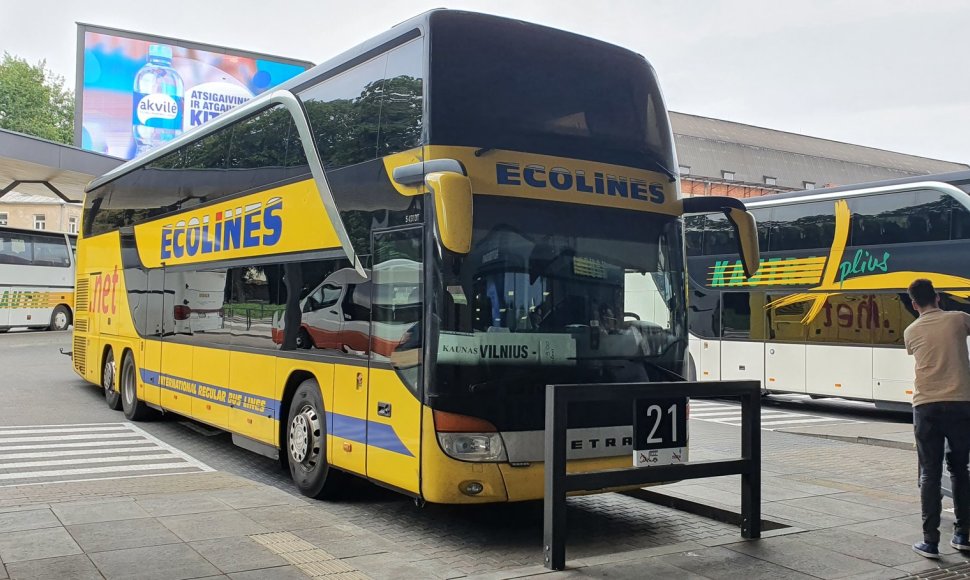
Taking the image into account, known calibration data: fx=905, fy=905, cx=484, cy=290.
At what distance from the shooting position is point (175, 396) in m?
12.4

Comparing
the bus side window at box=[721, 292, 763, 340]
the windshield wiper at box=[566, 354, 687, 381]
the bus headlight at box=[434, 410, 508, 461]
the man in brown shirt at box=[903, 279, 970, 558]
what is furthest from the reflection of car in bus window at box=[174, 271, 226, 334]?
the bus side window at box=[721, 292, 763, 340]

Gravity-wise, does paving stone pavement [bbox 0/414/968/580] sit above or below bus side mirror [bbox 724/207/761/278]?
below

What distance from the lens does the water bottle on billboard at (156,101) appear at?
117 ft

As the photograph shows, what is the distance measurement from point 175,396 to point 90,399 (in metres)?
5.97

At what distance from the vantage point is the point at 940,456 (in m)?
6.56

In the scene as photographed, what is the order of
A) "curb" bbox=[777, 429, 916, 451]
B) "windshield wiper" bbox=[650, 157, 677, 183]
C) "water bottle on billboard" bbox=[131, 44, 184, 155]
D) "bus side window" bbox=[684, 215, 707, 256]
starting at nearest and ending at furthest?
"windshield wiper" bbox=[650, 157, 677, 183]
"curb" bbox=[777, 429, 916, 451]
"bus side window" bbox=[684, 215, 707, 256]
"water bottle on billboard" bbox=[131, 44, 184, 155]

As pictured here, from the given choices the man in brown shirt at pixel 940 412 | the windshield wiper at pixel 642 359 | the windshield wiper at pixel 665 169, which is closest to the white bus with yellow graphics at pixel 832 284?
the man in brown shirt at pixel 940 412

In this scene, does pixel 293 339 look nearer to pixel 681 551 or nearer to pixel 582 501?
pixel 582 501

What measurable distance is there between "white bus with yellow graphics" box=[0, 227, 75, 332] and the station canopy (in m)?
2.42

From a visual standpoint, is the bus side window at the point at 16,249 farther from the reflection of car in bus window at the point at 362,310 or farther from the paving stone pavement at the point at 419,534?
the reflection of car in bus window at the point at 362,310

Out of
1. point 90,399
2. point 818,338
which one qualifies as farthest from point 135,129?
point 818,338

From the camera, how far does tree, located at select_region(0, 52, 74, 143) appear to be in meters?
75.2

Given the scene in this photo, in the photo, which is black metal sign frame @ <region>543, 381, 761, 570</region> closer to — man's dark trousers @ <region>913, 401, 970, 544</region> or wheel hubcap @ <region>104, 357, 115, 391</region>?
man's dark trousers @ <region>913, 401, 970, 544</region>

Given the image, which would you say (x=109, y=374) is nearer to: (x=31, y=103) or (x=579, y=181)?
(x=579, y=181)
